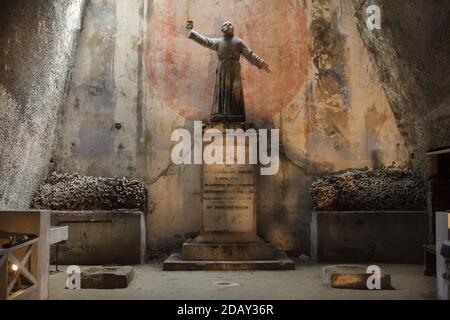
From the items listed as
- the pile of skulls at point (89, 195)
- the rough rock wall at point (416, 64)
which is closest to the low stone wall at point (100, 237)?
the pile of skulls at point (89, 195)

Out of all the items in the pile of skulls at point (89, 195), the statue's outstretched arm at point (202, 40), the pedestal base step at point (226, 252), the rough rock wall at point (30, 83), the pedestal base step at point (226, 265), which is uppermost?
the statue's outstretched arm at point (202, 40)

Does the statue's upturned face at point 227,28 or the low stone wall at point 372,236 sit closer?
the low stone wall at point 372,236

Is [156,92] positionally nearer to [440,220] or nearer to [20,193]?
[20,193]

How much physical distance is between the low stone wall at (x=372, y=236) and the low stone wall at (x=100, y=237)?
3.64m

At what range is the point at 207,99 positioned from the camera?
10914 millimetres

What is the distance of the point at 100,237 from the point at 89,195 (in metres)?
0.88

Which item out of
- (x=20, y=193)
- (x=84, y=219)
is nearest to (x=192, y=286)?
(x=84, y=219)

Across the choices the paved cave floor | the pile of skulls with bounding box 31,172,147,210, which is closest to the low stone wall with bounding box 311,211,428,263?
the paved cave floor

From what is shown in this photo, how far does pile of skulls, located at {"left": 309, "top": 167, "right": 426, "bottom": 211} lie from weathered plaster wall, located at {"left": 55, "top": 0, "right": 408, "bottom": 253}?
1.99 feet

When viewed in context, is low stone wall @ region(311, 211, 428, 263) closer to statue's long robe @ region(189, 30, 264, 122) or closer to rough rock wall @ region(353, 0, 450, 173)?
rough rock wall @ region(353, 0, 450, 173)

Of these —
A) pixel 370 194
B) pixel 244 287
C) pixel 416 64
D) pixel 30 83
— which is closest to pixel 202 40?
pixel 30 83

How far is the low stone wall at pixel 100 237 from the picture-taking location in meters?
9.45

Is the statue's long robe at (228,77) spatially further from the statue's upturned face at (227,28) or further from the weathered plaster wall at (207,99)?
the weathered plaster wall at (207,99)

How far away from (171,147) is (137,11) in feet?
10.2
